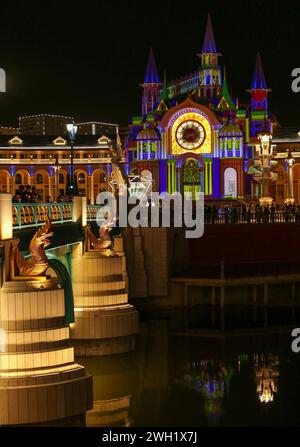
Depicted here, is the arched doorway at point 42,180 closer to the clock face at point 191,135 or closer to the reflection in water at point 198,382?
the clock face at point 191,135

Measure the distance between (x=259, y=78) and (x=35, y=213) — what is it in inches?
3470

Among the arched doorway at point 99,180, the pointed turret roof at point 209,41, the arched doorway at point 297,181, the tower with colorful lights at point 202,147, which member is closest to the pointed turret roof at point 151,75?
the pointed turret roof at point 209,41

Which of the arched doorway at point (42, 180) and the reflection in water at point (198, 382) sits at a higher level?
the arched doorway at point (42, 180)

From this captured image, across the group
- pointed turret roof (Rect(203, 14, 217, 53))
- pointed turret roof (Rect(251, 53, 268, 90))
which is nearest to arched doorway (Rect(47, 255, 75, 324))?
pointed turret roof (Rect(251, 53, 268, 90))

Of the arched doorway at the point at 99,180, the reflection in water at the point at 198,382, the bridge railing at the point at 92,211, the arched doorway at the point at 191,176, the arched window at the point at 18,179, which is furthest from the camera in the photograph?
the arched window at the point at 18,179

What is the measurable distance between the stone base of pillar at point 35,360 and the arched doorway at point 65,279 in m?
5.18

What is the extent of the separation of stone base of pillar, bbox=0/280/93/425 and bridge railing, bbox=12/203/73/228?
9.74 ft

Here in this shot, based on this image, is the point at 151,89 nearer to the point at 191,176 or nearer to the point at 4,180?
the point at 191,176

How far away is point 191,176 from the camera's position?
102 meters

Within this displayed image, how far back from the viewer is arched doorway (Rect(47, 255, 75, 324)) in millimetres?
29516

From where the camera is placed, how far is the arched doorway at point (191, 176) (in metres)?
101

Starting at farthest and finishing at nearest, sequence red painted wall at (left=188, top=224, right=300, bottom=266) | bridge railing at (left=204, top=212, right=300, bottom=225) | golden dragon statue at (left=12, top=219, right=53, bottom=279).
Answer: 1. bridge railing at (left=204, top=212, right=300, bottom=225)
2. red painted wall at (left=188, top=224, right=300, bottom=266)
3. golden dragon statue at (left=12, top=219, right=53, bottom=279)

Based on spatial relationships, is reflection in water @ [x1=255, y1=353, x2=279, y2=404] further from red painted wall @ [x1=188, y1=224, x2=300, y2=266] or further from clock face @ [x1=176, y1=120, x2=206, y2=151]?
clock face @ [x1=176, y1=120, x2=206, y2=151]

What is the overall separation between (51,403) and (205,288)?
28.0 meters
